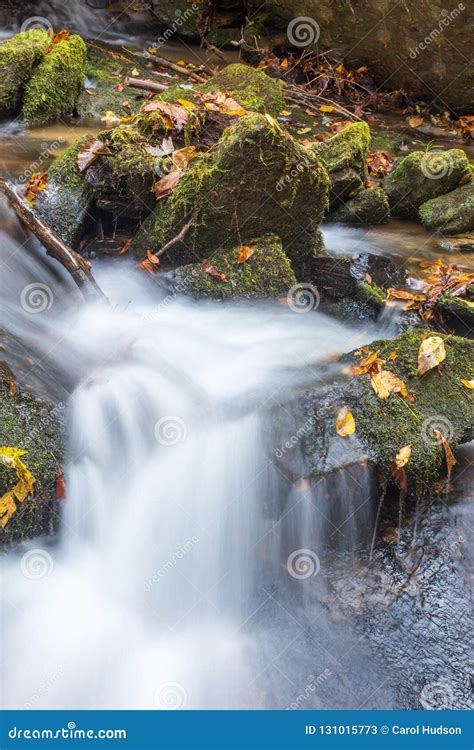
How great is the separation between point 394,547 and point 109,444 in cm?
187

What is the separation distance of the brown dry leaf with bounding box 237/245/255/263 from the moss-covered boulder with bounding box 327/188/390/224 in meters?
1.85

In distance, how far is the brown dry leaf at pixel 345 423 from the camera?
398cm

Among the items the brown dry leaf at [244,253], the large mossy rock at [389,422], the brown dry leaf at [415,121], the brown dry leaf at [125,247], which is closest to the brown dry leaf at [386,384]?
the large mossy rock at [389,422]

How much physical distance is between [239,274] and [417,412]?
201cm

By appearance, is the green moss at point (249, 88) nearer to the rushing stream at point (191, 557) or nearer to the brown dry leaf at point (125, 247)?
the brown dry leaf at point (125, 247)

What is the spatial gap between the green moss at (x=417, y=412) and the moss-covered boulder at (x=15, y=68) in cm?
591

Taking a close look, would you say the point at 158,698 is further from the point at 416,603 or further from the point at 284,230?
the point at 284,230

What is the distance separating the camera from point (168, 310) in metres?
5.37

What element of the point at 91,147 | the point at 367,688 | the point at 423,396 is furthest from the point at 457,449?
the point at 91,147

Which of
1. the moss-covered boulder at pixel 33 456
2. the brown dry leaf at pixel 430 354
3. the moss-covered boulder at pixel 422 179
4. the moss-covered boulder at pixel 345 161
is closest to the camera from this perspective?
the moss-covered boulder at pixel 33 456

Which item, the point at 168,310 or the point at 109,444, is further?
the point at 168,310

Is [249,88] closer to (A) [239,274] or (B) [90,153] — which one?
(B) [90,153]

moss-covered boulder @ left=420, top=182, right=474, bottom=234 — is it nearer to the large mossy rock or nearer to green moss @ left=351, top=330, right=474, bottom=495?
green moss @ left=351, top=330, right=474, bottom=495

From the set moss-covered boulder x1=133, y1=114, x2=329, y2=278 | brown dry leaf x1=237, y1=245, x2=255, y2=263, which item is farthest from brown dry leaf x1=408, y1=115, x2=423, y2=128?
brown dry leaf x1=237, y1=245, x2=255, y2=263
